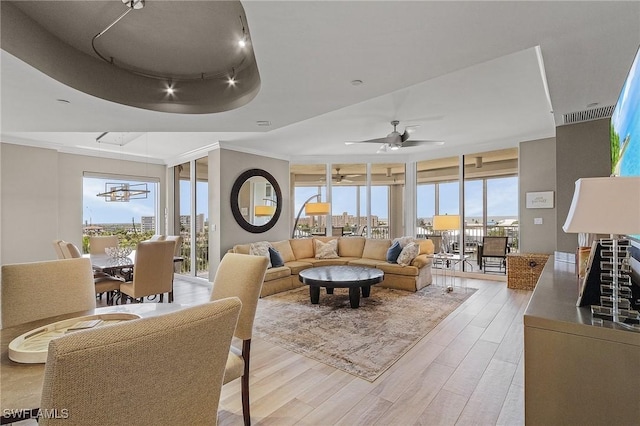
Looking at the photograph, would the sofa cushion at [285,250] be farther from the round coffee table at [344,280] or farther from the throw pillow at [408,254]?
the throw pillow at [408,254]

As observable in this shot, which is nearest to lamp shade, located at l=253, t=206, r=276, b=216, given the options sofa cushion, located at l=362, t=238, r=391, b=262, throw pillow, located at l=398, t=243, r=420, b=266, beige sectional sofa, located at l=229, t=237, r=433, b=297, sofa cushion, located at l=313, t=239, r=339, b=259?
beige sectional sofa, located at l=229, t=237, r=433, b=297

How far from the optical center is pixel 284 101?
10.1 feet

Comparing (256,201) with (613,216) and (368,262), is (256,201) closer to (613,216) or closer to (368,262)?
(368,262)

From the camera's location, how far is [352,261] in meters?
6.00

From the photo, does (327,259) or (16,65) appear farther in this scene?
(327,259)

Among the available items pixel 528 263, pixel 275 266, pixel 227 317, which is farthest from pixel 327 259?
pixel 227 317

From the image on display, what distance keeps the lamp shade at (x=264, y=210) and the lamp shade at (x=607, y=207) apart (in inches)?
224

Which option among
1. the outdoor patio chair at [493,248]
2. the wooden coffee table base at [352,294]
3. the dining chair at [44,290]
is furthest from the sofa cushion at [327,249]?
the dining chair at [44,290]

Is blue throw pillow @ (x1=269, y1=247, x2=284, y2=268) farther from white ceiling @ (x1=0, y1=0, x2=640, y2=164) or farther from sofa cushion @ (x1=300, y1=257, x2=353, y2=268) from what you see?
white ceiling @ (x1=0, y1=0, x2=640, y2=164)

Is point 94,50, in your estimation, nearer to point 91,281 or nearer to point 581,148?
point 91,281

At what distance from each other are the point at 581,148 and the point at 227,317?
4550mm

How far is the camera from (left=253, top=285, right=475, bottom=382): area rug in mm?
2893

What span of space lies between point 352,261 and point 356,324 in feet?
7.67

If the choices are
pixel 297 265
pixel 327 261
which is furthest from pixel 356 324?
pixel 327 261
